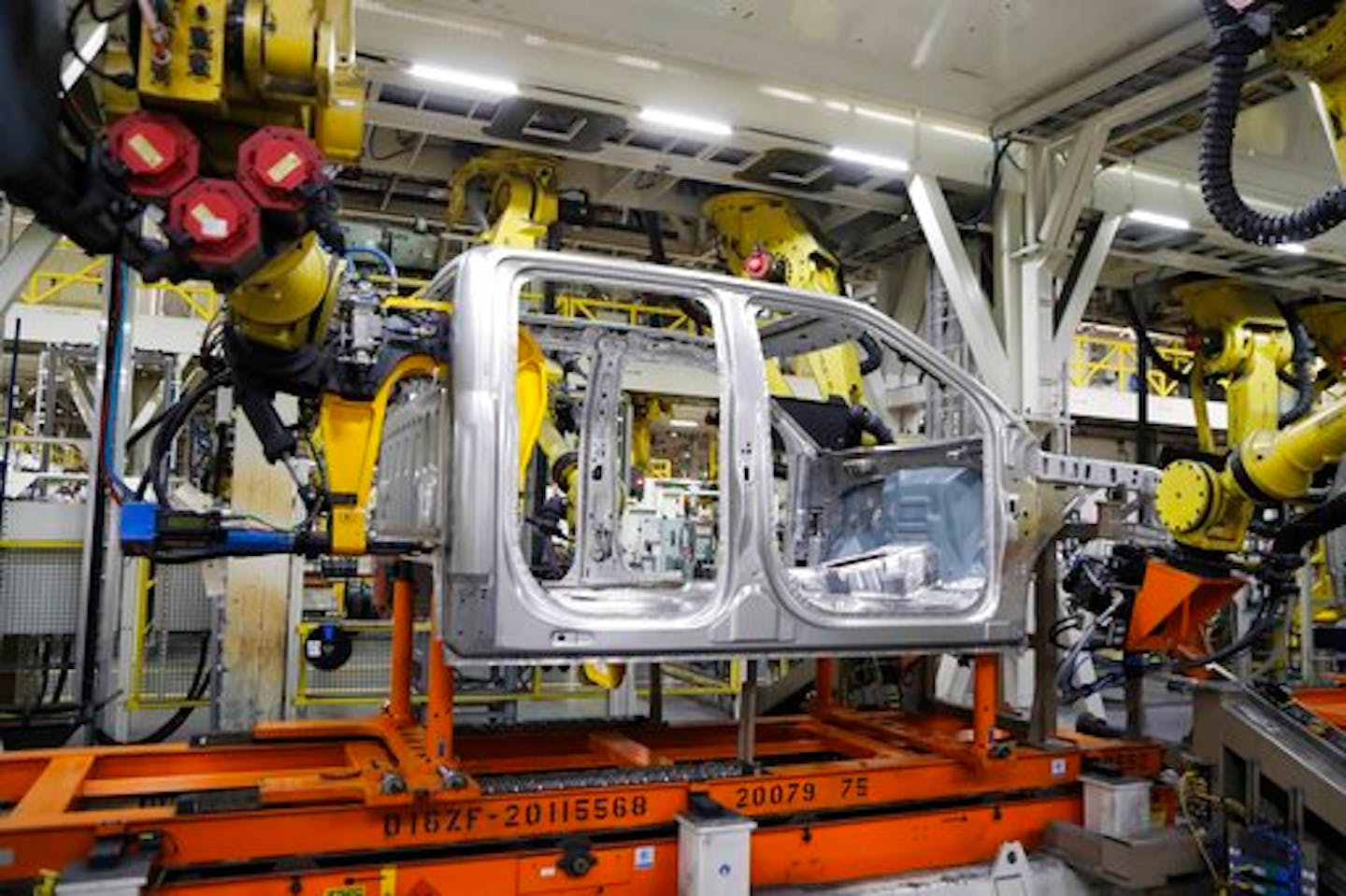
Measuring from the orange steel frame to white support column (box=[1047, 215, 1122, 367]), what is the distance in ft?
9.06

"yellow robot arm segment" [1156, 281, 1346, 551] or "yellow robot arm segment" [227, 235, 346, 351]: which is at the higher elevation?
"yellow robot arm segment" [227, 235, 346, 351]

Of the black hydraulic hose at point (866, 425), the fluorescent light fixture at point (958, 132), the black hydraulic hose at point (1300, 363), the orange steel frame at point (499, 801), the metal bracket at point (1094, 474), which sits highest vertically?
the fluorescent light fixture at point (958, 132)

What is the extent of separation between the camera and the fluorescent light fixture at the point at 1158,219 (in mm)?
6945

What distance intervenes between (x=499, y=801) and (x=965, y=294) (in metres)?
4.35

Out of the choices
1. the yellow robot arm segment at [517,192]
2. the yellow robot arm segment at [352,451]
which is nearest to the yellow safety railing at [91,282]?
the yellow robot arm segment at [517,192]

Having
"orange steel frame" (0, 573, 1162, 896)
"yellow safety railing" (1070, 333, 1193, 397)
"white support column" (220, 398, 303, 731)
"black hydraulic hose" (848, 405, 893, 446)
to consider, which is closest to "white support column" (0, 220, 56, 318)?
"orange steel frame" (0, 573, 1162, 896)

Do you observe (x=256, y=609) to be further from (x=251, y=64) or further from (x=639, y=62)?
(x=251, y=64)

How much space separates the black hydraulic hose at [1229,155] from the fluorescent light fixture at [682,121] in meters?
2.83

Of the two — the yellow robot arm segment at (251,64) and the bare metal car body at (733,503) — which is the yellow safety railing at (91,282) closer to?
the bare metal car body at (733,503)

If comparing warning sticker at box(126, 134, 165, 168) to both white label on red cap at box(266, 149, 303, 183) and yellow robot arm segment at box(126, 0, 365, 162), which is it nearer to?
yellow robot arm segment at box(126, 0, 365, 162)

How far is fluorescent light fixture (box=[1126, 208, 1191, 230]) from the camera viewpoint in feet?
Result: 22.8

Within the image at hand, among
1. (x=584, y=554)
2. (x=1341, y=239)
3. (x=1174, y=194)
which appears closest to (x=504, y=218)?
(x=584, y=554)

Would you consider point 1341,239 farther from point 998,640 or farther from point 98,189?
point 98,189

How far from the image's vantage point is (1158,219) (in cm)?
707
